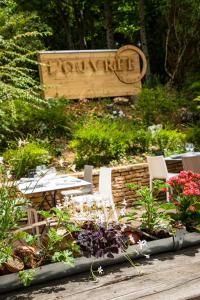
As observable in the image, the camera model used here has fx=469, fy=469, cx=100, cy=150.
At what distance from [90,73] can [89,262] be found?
28.9 ft

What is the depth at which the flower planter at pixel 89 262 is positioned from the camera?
5.65 feet

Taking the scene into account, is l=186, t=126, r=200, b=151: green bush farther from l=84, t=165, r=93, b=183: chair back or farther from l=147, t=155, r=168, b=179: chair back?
l=84, t=165, r=93, b=183: chair back

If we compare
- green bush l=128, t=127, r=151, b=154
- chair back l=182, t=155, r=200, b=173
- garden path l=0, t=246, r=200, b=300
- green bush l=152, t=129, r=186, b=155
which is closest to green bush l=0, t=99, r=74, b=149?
green bush l=128, t=127, r=151, b=154

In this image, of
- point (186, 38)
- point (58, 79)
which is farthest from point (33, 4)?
point (58, 79)

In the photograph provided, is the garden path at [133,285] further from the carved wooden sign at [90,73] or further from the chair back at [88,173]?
the carved wooden sign at [90,73]

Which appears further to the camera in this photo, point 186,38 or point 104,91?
point 186,38

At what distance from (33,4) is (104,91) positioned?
21.3ft

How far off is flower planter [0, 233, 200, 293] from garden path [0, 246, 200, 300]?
0.02 m

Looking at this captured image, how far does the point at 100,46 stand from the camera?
17.6 m

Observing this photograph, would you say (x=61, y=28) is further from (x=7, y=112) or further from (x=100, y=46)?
(x=7, y=112)

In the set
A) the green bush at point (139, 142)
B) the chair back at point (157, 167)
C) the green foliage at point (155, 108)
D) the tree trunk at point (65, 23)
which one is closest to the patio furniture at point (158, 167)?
the chair back at point (157, 167)

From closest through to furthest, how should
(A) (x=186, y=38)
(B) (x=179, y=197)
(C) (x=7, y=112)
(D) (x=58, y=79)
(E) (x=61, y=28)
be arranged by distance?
(B) (x=179, y=197) → (C) (x=7, y=112) → (D) (x=58, y=79) → (A) (x=186, y=38) → (E) (x=61, y=28)

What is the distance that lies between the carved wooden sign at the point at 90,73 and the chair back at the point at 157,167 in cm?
339

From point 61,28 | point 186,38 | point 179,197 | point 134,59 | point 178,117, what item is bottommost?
point 179,197
